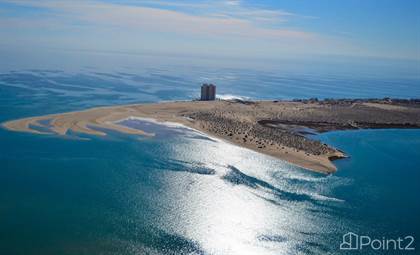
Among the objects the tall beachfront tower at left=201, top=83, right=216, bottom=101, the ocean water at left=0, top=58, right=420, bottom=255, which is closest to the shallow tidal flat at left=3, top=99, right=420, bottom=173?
the ocean water at left=0, top=58, right=420, bottom=255

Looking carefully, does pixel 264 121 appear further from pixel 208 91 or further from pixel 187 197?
pixel 187 197

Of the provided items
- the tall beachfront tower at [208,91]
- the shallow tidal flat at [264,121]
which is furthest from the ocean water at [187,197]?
the tall beachfront tower at [208,91]

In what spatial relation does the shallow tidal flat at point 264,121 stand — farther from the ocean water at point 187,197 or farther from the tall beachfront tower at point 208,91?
the tall beachfront tower at point 208,91

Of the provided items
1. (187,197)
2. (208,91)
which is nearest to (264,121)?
(208,91)

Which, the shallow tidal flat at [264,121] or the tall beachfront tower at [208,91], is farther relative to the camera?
the tall beachfront tower at [208,91]

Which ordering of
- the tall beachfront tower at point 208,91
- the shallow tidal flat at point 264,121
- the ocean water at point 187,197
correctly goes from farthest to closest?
the tall beachfront tower at point 208,91 → the shallow tidal flat at point 264,121 → the ocean water at point 187,197

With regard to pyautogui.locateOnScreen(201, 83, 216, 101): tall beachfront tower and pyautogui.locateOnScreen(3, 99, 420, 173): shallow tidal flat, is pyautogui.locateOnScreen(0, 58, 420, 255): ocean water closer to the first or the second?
pyautogui.locateOnScreen(3, 99, 420, 173): shallow tidal flat

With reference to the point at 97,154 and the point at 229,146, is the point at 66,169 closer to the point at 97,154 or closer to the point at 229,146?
the point at 97,154
